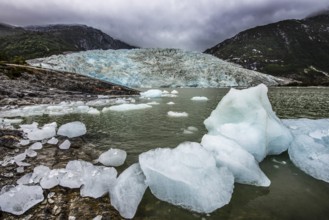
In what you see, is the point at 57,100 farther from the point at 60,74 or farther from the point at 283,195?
the point at 283,195

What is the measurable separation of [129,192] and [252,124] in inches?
160

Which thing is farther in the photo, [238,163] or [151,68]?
[151,68]

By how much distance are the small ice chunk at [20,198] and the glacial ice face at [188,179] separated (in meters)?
1.85

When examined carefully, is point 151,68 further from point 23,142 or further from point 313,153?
point 313,153

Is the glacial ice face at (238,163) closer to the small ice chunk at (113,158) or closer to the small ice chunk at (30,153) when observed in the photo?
the small ice chunk at (113,158)

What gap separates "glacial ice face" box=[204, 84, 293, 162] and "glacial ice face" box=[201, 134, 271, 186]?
86 centimetres

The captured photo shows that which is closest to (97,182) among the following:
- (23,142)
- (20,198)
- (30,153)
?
(20,198)

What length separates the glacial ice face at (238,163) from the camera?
5.30 meters

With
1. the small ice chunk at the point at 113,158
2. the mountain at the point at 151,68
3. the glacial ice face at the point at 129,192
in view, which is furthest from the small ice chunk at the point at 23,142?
the mountain at the point at 151,68

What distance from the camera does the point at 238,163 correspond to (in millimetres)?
5445

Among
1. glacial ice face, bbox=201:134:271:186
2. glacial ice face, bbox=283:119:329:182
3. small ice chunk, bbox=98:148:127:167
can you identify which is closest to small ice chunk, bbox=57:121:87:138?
small ice chunk, bbox=98:148:127:167

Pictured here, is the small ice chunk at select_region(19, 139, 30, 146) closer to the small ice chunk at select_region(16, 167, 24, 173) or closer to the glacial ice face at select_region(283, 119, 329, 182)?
the small ice chunk at select_region(16, 167, 24, 173)

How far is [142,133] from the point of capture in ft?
32.3

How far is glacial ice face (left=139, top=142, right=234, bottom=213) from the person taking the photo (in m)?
4.41
